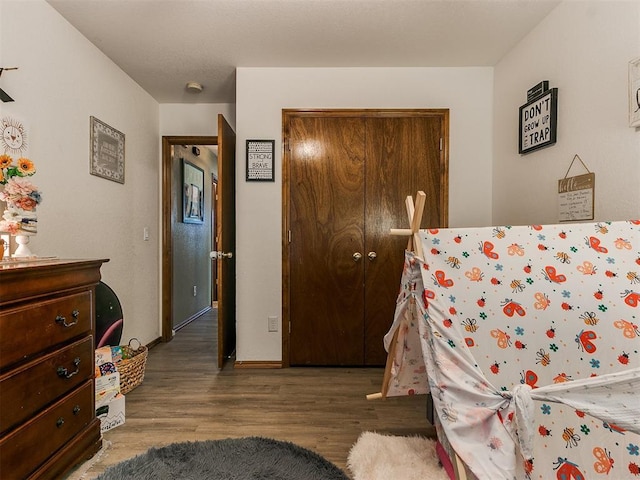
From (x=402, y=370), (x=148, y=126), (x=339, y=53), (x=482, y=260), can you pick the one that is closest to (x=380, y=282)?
(x=402, y=370)

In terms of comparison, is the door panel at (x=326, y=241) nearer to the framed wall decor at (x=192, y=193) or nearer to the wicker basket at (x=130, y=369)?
the wicker basket at (x=130, y=369)

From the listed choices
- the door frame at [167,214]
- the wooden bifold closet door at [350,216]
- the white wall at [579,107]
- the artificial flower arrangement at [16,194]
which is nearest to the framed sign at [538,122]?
the white wall at [579,107]

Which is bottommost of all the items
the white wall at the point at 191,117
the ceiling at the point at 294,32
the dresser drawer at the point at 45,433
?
the dresser drawer at the point at 45,433

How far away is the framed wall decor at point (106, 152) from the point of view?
242cm

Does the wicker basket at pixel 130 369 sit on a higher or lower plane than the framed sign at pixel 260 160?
lower

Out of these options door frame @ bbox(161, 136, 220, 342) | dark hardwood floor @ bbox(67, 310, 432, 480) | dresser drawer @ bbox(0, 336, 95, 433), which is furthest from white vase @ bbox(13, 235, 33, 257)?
door frame @ bbox(161, 136, 220, 342)

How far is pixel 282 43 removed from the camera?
2387 millimetres

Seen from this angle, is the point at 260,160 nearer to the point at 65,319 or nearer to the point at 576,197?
the point at 65,319

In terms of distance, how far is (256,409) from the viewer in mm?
2098

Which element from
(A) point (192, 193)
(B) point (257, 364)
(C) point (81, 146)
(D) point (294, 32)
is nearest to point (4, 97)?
(C) point (81, 146)

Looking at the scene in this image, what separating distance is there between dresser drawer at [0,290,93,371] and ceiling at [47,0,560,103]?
66.3 inches

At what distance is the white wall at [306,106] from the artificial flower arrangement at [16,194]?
1.37 m

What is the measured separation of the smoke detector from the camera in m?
2.96

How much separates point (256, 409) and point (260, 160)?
179cm
